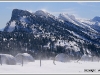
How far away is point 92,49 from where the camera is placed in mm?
165000

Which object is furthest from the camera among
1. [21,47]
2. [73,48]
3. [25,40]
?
[73,48]

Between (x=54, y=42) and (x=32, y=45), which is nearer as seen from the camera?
(x=32, y=45)

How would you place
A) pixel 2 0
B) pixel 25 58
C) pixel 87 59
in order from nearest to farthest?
pixel 2 0 → pixel 25 58 → pixel 87 59

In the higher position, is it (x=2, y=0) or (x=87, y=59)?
(x=2, y=0)

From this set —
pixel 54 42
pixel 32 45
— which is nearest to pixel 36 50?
pixel 32 45

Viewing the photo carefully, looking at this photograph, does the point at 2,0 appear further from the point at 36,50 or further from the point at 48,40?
the point at 48,40

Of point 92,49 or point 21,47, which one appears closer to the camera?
point 21,47

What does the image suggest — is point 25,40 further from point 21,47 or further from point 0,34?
point 0,34

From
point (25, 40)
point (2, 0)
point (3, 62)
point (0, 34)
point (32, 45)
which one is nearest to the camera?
point (2, 0)

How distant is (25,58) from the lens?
A: 182 ft

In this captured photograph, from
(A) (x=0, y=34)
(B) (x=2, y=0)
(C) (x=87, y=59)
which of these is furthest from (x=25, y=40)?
(B) (x=2, y=0)

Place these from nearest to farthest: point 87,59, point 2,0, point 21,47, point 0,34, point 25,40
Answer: point 2,0
point 87,59
point 21,47
point 25,40
point 0,34

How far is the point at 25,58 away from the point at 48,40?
117 meters

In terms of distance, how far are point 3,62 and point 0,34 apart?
142m
